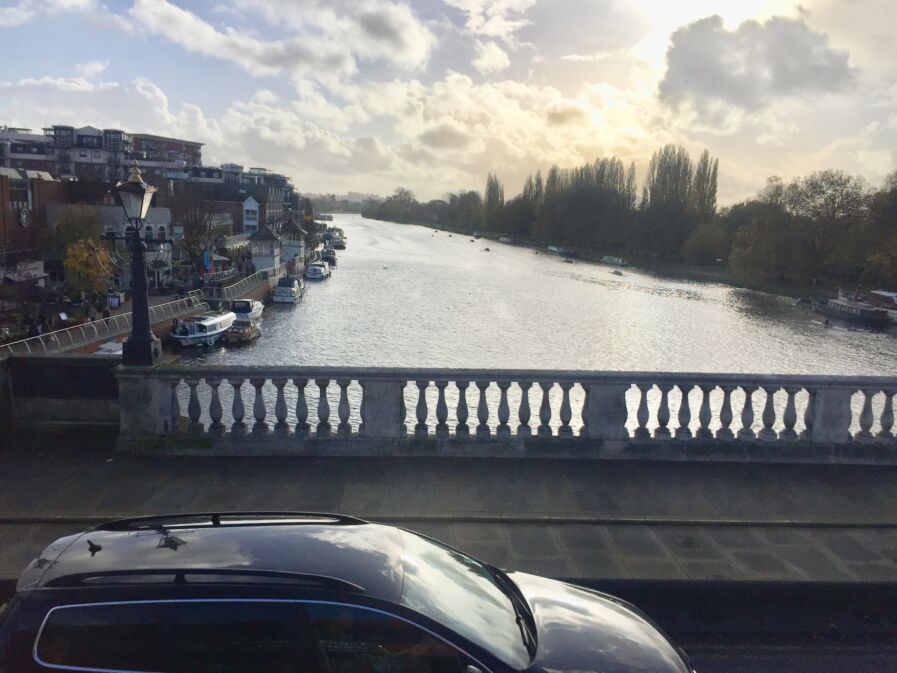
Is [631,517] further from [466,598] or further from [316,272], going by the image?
[316,272]

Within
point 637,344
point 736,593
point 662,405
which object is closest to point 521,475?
point 662,405

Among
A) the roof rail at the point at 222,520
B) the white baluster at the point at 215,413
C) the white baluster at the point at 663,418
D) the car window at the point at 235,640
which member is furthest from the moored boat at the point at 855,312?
the car window at the point at 235,640

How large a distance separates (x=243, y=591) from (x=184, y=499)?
4260 mm

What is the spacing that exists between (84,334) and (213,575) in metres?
39.7

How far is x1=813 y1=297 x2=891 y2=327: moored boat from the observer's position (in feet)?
190

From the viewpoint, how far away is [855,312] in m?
59.6

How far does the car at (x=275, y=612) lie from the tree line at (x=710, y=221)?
232 feet

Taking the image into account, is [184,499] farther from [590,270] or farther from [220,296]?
[590,270]

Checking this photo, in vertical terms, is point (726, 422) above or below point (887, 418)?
below

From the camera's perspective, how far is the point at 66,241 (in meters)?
58.5

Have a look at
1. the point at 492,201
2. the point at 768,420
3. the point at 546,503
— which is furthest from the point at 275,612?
the point at 492,201

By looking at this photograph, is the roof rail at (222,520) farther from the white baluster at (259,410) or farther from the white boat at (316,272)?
the white boat at (316,272)

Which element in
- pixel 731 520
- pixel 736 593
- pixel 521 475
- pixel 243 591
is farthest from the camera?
pixel 521 475

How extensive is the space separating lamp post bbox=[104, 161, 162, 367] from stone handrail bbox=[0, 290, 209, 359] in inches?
780
